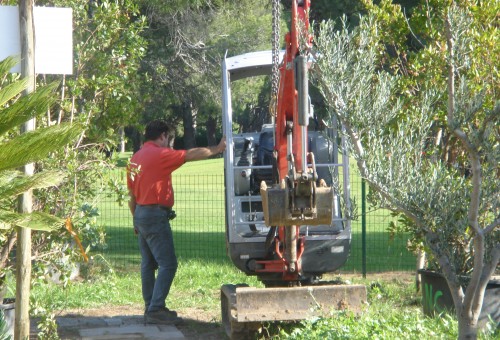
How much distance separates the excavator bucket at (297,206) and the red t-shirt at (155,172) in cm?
295

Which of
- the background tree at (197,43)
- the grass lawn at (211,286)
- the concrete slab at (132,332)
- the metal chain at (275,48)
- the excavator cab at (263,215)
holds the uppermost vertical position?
the background tree at (197,43)

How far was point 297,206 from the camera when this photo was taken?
7156 mm

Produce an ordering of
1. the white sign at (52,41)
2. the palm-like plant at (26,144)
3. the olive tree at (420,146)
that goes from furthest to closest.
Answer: the white sign at (52,41), the olive tree at (420,146), the palm-like plant at (26,144)

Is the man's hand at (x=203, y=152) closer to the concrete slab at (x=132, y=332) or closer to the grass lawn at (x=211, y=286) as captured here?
the grass lawn at (x=211, y=286)

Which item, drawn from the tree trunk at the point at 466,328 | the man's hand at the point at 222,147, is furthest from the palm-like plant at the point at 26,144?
the tree trunk at the point at 466,328

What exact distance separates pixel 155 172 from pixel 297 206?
3.33 metres

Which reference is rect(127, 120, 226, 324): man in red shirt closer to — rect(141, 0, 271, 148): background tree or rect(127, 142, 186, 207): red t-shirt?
rect(127, 142, 186, 207): red t-shirt

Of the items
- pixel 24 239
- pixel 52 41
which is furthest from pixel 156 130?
pixel 24 239

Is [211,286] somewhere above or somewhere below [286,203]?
below

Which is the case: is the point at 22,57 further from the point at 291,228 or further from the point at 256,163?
the point at 256,163

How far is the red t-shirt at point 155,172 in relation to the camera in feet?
33.0

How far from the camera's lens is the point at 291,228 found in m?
8.89

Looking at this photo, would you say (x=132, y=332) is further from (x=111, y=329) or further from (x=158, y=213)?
(x=158, y=213)

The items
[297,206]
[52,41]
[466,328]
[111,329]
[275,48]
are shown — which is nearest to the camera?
[466,328]
